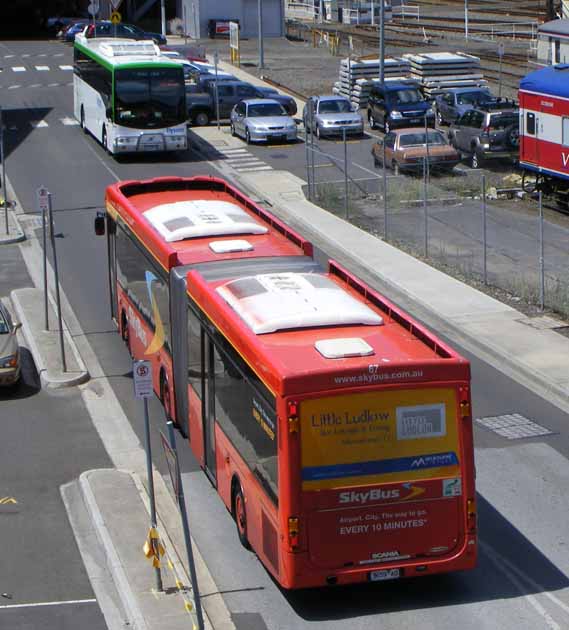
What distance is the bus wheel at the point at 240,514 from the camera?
14.6 metres

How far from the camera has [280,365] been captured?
12.8 meters

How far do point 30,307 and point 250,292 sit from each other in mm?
11837

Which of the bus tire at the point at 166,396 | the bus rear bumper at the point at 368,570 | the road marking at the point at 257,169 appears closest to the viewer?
the bus rear bumper at the point at 368,570

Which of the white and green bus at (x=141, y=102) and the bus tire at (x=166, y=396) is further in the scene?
the white and green bus at (x=141, y=102)

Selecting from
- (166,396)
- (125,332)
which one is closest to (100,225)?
(125,332)

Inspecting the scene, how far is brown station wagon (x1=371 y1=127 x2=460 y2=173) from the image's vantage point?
129 ft

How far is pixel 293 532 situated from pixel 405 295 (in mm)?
14591

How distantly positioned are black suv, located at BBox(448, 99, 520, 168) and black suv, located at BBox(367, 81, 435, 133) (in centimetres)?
439

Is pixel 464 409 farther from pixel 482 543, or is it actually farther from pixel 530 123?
pixel 530 123

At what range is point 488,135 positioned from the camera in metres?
41.4

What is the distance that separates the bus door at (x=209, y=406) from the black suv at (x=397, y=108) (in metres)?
32.4

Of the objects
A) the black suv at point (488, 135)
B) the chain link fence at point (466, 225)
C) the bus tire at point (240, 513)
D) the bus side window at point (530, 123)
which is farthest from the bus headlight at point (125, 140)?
the bus tire at point (240, 513)

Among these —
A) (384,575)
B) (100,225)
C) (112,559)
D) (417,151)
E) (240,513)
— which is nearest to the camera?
(384,575)

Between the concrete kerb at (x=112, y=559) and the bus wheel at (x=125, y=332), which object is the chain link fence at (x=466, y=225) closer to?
the bus wheel at (x=125, y=332)
